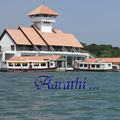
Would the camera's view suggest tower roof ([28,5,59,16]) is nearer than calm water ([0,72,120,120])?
No

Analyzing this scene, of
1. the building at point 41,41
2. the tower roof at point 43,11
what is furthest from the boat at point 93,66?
the tower roof at point 43,11

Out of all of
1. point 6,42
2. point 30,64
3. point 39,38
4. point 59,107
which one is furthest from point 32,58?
point 59,107

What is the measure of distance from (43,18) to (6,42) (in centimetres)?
901

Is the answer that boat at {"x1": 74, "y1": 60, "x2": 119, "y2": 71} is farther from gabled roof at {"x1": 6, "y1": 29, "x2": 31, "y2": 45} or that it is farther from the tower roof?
the tower roof

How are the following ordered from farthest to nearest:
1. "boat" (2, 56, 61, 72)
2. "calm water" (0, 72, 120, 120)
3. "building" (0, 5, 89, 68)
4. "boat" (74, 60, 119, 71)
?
"boat" (74, 60, 119, 71)
"building" (0, 5, 89, 68)
"boat" (2, 56, 61, 72)
"calm water" (0, 72, 120, 120)

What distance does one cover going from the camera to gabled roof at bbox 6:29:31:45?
68.5 metres

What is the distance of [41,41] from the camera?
71250 mm

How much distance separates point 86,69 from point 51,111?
54.1 m

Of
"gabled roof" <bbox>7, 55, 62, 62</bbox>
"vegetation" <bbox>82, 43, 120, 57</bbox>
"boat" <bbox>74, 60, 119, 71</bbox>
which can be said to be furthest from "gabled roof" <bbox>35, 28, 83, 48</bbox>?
"vegetation" <bbox>82, 43, 120, 57</bbox>

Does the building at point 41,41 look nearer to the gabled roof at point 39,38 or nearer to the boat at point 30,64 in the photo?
the gabled roof at point 39,38

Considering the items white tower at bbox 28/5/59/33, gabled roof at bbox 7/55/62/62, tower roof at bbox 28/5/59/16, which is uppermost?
tower roof at bbox 28/5/59/16

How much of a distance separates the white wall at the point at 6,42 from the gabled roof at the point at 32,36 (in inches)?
97.8

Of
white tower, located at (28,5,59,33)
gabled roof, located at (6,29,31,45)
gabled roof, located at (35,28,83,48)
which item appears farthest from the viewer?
white tower, located at (28,5,59,33)

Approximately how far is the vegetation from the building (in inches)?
744
